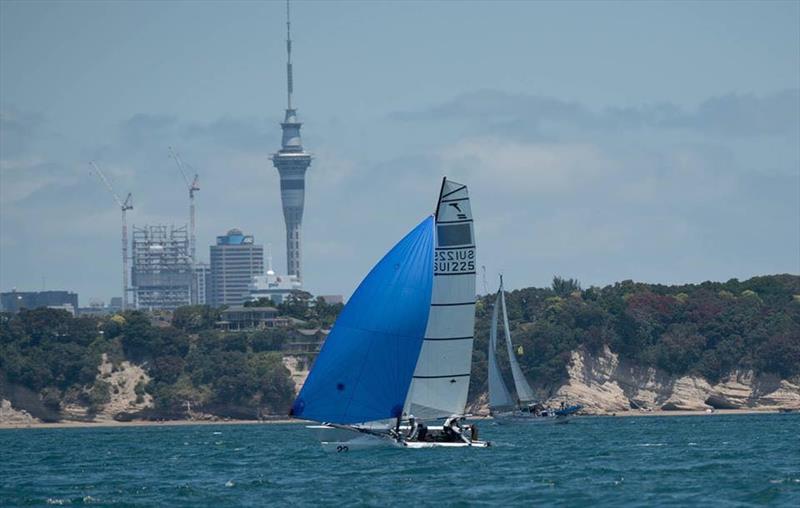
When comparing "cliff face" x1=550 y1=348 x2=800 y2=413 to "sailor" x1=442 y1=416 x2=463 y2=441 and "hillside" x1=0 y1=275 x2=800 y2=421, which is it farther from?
"sailor" x1=442 y1=416 x2=463 y2=441

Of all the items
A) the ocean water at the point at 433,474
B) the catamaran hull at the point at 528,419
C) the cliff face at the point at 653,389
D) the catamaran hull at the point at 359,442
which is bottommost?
the ocean water at the point at 433,474

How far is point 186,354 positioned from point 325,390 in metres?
123

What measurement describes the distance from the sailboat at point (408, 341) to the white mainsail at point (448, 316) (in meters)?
0.04

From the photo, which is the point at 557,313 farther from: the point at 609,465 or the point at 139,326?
the point at 609,465

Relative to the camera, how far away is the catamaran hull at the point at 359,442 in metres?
77.2

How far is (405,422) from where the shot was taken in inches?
3051

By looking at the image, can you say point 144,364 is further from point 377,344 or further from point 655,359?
point 377,344

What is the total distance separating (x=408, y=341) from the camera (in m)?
76.0

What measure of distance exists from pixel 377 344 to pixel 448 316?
3153mm

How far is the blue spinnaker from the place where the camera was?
248 feet

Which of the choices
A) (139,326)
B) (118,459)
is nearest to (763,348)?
(139,326)

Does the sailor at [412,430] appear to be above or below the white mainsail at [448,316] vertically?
below

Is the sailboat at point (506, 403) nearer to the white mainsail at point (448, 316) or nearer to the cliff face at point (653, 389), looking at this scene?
the cliff face at point (653, 389)

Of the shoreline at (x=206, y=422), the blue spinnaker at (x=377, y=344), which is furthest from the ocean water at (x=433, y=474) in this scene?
the shoreline at (x=206, y=422)
